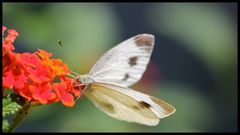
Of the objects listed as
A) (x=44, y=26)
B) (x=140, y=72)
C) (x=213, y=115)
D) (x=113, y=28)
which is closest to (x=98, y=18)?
(x=113, y=28)

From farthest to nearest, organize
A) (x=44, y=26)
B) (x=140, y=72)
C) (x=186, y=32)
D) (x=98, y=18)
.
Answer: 1. (x=186, y=32)
2. (x=98, y=18)
3. (x=44, y=26)
4. (x=140, y=72)

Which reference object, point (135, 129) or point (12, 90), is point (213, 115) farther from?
point (12, 90)

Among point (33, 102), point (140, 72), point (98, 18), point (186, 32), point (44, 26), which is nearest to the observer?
point (33, 102)

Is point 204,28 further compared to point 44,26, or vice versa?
point 204,28

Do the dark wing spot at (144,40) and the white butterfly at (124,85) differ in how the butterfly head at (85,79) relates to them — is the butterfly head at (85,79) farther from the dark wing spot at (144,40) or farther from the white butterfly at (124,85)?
the dark wing spot at (144,40)

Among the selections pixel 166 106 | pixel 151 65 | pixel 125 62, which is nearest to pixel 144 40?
pixel 125 62

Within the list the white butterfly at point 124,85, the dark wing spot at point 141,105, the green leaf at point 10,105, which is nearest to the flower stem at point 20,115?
the green leaf at point 10,105

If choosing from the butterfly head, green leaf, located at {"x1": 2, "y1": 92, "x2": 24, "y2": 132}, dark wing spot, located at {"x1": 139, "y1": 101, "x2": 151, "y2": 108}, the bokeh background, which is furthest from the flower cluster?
the bokeh background
